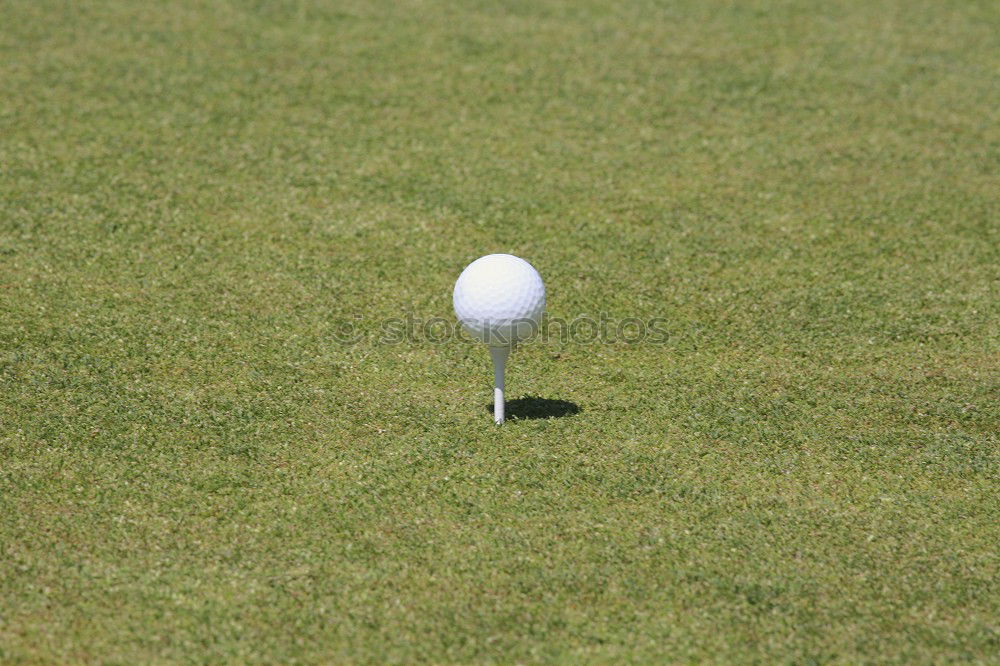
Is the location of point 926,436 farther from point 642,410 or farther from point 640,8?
point 640,8

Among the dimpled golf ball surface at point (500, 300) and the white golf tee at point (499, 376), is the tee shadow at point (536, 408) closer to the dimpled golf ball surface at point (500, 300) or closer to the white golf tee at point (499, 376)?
the white golf tee at point (499, 376)

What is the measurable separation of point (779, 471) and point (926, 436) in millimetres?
1447

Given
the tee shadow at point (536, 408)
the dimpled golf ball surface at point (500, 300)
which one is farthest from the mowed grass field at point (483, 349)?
the dimpled golf ball surface at point (500, 300)

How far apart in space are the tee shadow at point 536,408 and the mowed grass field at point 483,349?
8 centimetres

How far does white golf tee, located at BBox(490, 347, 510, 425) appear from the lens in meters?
8.84

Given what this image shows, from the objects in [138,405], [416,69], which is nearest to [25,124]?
[416,69]

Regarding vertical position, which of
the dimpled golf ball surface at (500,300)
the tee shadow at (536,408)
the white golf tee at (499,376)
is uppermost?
the dimpled golf ball surface at (500,300)

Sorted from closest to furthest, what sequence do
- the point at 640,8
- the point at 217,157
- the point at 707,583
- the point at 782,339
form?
1. the point at 707,583
2. the point at 782,339
3. the point at 217,157
4. the point at 640,8

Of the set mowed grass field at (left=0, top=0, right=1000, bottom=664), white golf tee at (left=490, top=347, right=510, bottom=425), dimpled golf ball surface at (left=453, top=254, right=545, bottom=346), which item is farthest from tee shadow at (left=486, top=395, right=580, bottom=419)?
dimpled golf ball surface at (left=453, top=254, right=545, bottom=346)

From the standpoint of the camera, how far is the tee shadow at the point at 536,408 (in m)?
9.43

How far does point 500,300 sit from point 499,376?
2.27ft

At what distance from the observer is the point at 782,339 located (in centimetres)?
1088

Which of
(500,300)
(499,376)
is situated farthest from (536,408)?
(500,300)

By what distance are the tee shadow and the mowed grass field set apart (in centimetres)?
8
